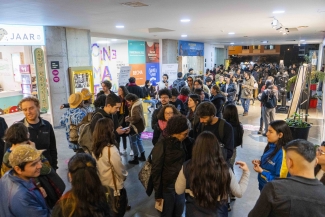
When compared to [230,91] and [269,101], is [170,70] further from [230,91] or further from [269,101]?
[269,101]

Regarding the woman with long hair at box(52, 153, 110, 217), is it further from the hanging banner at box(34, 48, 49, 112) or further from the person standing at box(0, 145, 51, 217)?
the hanging banner at box(34, 48, 49, 112)

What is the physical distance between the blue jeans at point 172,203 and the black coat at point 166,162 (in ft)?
0.18

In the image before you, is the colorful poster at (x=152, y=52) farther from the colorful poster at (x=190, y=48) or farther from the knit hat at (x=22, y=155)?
the knit hat at (x=22, y=155)

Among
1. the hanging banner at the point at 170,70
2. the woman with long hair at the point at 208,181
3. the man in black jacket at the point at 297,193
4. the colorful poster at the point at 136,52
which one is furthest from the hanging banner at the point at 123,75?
the man in black jacket at the point at 297,193

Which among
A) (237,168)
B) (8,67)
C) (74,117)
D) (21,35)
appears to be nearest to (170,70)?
(21,35)

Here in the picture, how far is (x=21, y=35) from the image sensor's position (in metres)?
6.55

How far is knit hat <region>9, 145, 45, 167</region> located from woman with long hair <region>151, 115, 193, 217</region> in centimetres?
106

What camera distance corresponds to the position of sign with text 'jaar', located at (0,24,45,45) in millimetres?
6243

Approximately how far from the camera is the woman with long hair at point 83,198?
1.44 metres

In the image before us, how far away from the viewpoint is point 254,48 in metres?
28.2

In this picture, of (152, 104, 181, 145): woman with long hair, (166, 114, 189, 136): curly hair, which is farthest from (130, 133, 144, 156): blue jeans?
(166, 114, 189, 136): curly hair

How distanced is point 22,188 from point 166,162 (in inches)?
48.3

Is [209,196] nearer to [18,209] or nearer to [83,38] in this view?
[18,209]

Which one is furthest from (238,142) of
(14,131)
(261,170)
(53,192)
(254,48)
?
(254,48)
